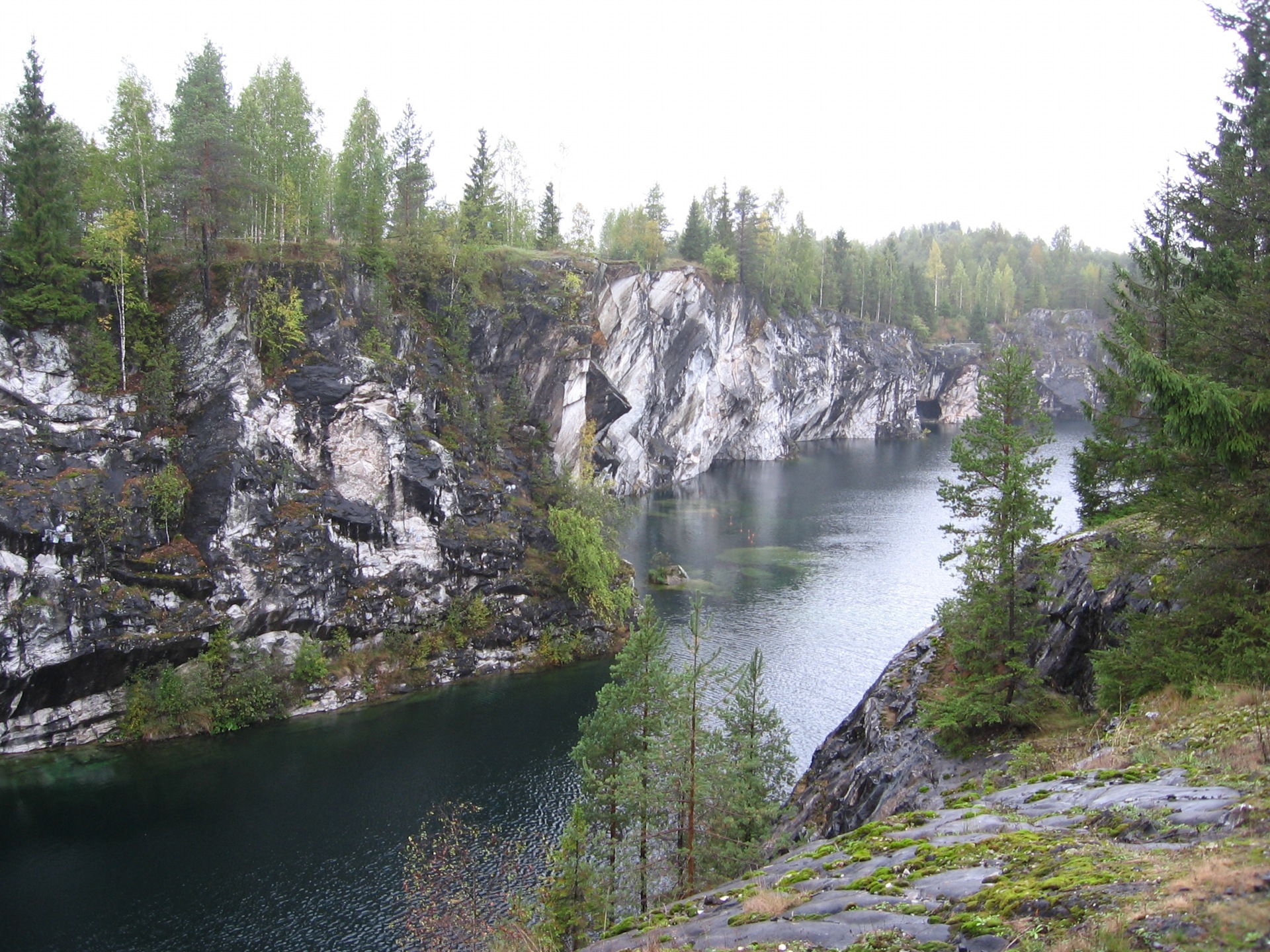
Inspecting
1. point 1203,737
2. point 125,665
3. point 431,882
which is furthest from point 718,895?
point 125,665

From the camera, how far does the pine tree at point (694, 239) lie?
96.7m

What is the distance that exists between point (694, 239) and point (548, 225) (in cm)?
2416

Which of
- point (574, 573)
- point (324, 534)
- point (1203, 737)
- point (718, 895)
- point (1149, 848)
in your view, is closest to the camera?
point (1149, 848)

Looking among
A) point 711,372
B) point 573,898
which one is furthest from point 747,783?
point 711,372

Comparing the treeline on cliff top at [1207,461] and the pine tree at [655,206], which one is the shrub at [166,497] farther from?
the pine tree at [655,206]

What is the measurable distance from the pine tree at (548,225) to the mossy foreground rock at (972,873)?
241ft

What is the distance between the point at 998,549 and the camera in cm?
1808

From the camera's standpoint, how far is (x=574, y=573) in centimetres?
4862

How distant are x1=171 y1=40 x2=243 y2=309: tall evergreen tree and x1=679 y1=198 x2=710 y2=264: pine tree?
59161mm

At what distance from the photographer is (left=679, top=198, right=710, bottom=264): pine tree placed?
96688 mm

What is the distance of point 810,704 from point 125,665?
32003 millimetres

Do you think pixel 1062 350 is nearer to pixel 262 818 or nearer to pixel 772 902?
pixel 262 818

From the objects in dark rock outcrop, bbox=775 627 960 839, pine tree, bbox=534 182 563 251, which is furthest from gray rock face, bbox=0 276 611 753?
pine tree, bbox=534 182 563 251

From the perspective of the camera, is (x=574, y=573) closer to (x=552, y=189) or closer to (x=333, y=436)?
(x=333, y=436)
